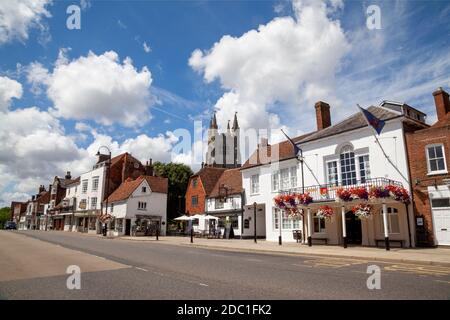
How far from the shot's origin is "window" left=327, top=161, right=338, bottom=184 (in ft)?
79.9

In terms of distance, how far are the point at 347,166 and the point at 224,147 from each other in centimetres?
8109

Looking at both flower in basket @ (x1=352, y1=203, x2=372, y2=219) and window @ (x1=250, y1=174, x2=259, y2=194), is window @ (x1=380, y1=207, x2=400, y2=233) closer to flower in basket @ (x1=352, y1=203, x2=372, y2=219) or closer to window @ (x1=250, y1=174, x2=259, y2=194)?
flower in basket @ (x1=352, y1=203, x2=372, y2=219)

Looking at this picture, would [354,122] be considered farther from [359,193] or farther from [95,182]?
[95,182]

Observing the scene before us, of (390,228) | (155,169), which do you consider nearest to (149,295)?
(390,228)

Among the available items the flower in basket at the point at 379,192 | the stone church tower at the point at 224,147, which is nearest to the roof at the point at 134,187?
the flower in basket at the point at 379,192

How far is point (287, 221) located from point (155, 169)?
3678cm

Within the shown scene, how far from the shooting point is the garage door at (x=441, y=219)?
1861 centimetres

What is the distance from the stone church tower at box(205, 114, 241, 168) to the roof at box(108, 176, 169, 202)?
162ft

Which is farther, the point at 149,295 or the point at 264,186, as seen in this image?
the point at 264,186

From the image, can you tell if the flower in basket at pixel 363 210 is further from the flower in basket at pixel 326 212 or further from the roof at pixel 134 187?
the roof at pixel 134 187

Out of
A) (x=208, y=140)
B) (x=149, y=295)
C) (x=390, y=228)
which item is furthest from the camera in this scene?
(x=208, y=140)

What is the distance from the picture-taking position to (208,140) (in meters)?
100

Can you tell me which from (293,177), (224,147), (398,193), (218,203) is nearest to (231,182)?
(218,203)
